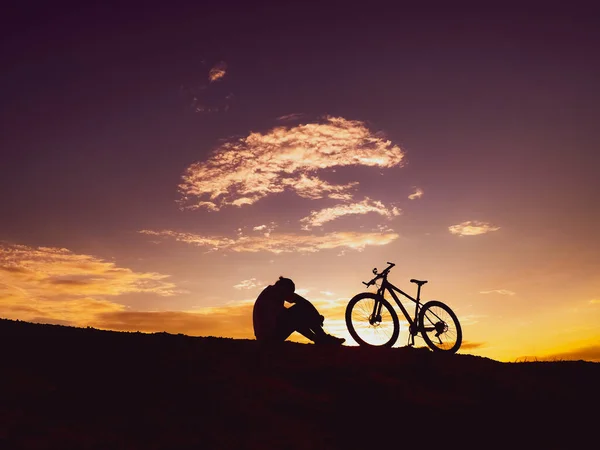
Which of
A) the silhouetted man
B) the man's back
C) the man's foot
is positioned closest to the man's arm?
the silhouetted man

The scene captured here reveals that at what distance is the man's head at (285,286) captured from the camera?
11.0 m

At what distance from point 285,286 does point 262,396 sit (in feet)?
11.0

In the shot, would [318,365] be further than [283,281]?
No

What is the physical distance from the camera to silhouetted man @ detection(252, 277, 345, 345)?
10859 millimetres

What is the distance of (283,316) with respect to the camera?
10.9m

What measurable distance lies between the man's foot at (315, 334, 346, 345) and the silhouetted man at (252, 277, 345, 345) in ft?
0.04

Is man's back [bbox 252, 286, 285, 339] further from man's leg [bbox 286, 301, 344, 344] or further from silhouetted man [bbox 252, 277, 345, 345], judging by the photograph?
man's leg [bbox 286, 301, 344, 344]

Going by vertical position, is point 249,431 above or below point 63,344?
below

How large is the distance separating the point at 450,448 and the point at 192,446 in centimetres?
399

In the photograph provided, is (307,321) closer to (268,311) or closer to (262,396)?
(268,311)

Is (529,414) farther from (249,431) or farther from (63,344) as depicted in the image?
(63,344)

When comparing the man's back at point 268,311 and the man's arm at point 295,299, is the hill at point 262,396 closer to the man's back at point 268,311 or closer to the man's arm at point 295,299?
the man's back at point 268,311

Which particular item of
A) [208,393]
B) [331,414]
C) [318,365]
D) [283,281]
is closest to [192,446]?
[208,393]

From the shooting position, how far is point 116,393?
302 inches
